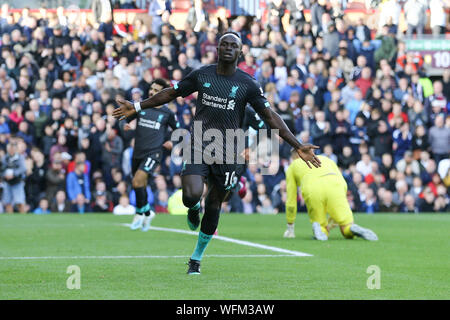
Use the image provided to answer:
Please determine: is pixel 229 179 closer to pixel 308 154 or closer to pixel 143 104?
pixel 308 154

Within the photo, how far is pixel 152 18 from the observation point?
2831cm

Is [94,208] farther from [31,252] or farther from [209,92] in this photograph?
[209,92]

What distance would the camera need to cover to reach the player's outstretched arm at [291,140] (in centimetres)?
942

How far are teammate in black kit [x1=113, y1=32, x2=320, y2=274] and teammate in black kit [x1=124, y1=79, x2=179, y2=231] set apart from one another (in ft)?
23.2

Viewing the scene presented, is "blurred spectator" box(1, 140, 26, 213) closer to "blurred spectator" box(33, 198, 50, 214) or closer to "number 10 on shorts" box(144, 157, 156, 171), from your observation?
"blurred spectator" box(33, 198, 50, 214)

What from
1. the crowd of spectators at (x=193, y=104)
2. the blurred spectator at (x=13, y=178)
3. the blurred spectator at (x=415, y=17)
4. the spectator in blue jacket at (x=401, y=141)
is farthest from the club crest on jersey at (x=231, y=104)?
the blurred spectator at (x=415, y=17)

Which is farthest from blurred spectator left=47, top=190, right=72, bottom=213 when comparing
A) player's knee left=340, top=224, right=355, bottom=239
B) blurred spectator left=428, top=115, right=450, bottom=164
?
player's knee left=340, top=224, right=355, bottom=239

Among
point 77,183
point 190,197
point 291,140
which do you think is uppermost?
point 291,140

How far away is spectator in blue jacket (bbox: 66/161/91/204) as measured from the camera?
78.3ft

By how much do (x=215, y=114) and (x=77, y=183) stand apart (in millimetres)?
14487

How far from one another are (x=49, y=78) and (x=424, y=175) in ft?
34.1

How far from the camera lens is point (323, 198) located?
15.0m

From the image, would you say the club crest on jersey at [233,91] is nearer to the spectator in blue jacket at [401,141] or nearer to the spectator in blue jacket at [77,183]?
the spectator in blue jacket at [77,183]

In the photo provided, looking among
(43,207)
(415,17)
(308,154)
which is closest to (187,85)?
(308,154)
